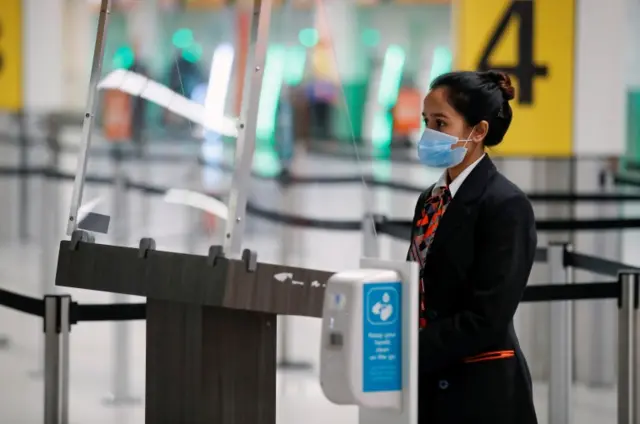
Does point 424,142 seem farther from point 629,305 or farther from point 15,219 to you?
point 15,219

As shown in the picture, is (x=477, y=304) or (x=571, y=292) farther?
(x=571, y=292)

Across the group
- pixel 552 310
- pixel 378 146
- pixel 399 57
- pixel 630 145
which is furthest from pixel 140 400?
pixel 399 57

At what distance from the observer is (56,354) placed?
4191 mm

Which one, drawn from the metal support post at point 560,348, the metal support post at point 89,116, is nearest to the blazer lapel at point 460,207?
the metal support post at point 89,116

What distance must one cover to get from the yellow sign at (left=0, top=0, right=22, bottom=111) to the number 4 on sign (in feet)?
12.6

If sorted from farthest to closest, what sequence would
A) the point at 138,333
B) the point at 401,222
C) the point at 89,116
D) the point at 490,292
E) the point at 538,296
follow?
the point at 138,333 → the point at 401,222 → the point at 538,296 → the point at 89,116 → the point at 490,292

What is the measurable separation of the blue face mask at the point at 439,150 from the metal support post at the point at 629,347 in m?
2.03

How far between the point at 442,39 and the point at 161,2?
19.1m

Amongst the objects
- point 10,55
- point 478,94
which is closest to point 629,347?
point 478,94

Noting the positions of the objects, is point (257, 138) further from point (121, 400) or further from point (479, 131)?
point (121, 400)

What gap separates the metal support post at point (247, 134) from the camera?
302cm

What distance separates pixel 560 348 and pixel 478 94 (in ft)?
9.25

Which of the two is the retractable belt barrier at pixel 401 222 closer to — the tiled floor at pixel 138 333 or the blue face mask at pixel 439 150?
the tiled floor at pixel 138 333

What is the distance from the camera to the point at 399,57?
22.6 m
